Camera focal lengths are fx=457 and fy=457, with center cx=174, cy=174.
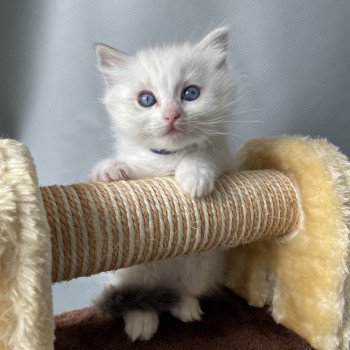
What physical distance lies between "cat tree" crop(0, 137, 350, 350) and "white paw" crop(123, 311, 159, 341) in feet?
A: 0.73

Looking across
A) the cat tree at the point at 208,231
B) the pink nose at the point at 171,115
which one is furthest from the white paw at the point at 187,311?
the pink nose at the point at 171,115

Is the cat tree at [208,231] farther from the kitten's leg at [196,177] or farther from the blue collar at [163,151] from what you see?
the blue collar at [163,151]

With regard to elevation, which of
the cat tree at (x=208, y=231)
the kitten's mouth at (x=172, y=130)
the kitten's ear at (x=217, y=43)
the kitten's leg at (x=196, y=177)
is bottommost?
the cat tree at (x=208, y=231)

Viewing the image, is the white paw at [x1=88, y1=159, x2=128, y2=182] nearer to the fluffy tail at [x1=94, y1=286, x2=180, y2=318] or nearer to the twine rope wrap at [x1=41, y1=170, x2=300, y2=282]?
the twine rope wrap at [x1=41, y1=170, x2=300, y2=282]

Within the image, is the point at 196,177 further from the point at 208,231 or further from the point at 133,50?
the point at 133,50

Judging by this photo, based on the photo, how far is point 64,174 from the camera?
209 centimetres

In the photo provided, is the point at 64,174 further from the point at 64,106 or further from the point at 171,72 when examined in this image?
the point at 171,72

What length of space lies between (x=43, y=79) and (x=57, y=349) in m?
1.18

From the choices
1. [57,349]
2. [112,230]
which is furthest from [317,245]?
[57,349]

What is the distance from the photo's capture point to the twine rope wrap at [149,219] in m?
0.97

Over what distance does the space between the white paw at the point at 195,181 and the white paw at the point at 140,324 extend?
1.22 ft

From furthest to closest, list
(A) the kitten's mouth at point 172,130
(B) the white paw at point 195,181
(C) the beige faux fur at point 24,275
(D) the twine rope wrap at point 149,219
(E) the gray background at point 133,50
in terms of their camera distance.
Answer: (E) the gray background at point 133,50
(A) the kitten's mouth at point 172,130
(B) the white paw at point 195,181
(D) the twine rope wrap at point 149,219
(C) the beige faux fur at point 24,275

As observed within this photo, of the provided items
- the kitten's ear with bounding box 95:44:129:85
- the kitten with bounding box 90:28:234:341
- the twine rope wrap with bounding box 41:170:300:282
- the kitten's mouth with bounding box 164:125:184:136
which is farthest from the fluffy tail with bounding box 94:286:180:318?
the kitten's ear with bounding box 95:44:129:85

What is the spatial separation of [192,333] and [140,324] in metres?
0.15
